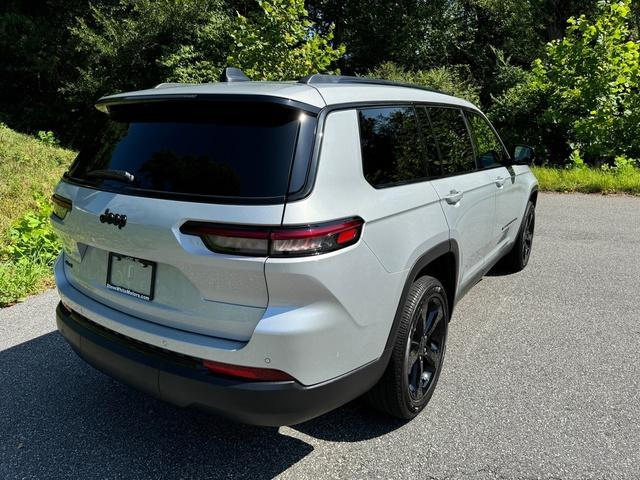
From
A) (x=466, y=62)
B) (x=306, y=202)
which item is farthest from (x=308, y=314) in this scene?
(x=466, y=62)

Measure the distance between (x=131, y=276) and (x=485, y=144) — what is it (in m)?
3.08

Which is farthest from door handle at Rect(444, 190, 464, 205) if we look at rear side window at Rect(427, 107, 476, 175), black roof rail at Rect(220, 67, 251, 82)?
black roof rail at Rect(220, 67, 251, 82)

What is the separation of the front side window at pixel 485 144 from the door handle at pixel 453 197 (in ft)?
2.56

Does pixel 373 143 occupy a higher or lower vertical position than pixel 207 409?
higher

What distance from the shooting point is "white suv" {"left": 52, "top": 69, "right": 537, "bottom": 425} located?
198 centimetres

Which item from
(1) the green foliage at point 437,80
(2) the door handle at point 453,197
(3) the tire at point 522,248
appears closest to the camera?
(2) the door handle at point 453,197

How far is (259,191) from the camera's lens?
6.57ft

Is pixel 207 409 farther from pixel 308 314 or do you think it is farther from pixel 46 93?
pixel 46 93

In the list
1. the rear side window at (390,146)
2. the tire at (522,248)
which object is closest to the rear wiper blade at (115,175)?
the rear side window at (390,146)

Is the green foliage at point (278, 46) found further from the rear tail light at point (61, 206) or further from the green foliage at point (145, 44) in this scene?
the rear tail light at point (61, 206)

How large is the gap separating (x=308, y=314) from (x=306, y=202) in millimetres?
441

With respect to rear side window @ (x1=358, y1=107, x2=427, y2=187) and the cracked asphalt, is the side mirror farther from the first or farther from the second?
rear side window @ (x1=358, y1=107, x2=427, y2=187)

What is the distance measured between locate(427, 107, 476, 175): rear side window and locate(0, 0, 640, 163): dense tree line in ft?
20.7

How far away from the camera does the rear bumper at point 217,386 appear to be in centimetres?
202
